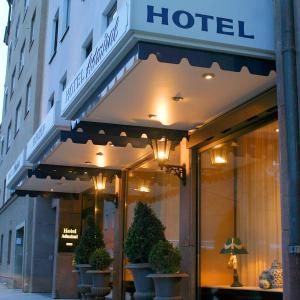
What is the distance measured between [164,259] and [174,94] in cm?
261

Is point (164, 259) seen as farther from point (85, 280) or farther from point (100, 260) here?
point (85, 280)

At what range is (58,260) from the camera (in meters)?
17.6

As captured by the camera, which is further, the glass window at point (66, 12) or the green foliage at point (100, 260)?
the glass window at point (66, 12)

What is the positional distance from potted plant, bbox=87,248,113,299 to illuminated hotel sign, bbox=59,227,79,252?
16.6 ft

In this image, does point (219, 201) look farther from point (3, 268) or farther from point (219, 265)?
point (3, 268)

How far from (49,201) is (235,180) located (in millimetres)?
12410

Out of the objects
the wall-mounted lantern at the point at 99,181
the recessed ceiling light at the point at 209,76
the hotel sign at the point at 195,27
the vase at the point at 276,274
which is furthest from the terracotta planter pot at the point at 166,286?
the wall-mounted lantern at the point at 99,181

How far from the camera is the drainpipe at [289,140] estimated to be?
6117 millimetres

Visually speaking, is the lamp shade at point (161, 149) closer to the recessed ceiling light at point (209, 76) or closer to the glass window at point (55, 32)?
the recessed ceiling light at point (209, 76)

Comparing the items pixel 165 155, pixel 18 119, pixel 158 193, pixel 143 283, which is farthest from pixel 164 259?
pixel 18 119

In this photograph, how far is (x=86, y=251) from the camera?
1323 cm

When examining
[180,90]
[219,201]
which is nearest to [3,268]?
[219,201]

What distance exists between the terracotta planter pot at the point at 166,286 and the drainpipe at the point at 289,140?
288cm

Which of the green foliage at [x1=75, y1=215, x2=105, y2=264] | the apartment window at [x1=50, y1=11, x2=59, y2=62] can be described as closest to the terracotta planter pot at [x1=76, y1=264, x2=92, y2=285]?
the green foliage at [x1=75, y1=215, x2=105, y2=264]
